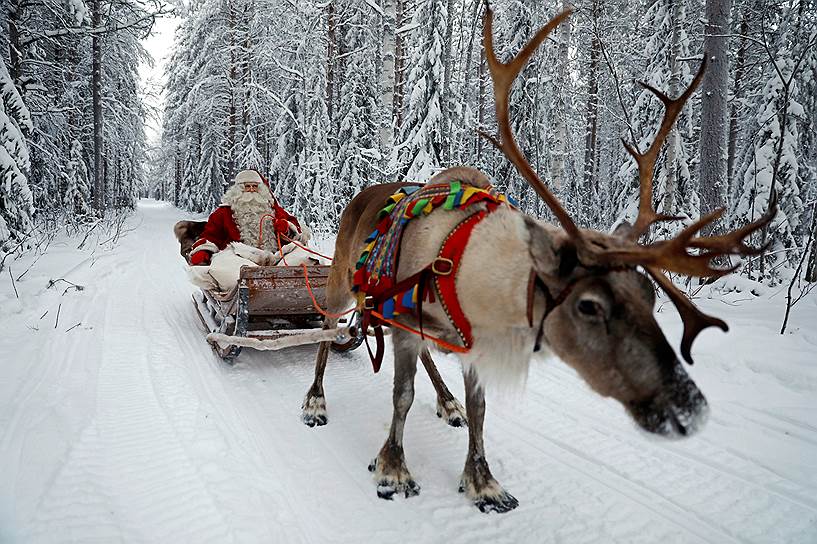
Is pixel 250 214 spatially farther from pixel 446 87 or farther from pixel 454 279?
pixel 446 87

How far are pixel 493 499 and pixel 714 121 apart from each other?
7.66 metres

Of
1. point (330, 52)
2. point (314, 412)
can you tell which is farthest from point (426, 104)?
point (314, 412)

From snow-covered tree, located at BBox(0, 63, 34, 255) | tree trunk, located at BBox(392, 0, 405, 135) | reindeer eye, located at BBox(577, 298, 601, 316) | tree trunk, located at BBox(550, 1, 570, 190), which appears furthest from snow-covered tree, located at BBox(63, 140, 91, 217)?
reindeer eye, located at BBox(577, 298, 601, 316)

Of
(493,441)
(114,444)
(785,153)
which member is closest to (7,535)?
(114,444)

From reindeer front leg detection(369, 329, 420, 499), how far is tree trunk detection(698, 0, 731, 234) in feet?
22.1

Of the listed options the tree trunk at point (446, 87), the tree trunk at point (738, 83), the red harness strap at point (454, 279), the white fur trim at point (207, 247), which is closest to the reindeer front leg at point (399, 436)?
the red harness strap at point (454, 279)

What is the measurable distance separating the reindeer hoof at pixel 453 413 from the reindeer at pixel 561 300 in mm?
830

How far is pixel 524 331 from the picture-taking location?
7.26 ft

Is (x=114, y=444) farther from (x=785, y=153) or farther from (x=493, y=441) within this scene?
(x=785, y=153)

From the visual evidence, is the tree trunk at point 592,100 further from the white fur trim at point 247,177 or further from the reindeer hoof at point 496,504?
the reindeer hoof at point 496,504

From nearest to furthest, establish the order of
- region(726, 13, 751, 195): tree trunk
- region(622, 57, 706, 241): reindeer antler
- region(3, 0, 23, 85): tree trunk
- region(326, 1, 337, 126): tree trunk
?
region(622, 57, 706, 241): reindeer antler → region(3, 0, 23, 85): tree trunk → region(726, 13, 751, 195): tree trunk → region(326, 1, 337, 126): tree trunk

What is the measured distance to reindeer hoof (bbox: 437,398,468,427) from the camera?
3.65 m

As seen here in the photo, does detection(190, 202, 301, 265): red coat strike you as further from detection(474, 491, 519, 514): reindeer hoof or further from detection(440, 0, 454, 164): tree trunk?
detection(440, 0, 454, 164): tree trunk

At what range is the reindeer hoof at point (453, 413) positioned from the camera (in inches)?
144
